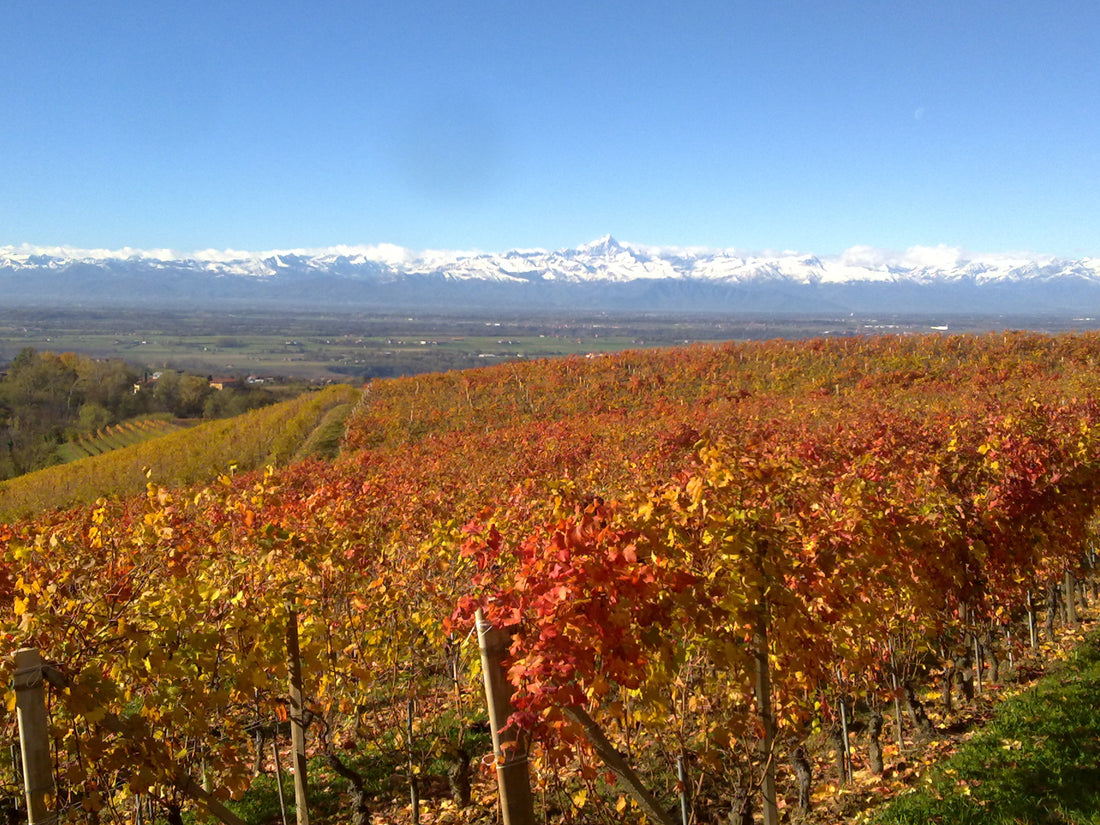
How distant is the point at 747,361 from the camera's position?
39125mm

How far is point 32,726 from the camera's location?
277 centimetres

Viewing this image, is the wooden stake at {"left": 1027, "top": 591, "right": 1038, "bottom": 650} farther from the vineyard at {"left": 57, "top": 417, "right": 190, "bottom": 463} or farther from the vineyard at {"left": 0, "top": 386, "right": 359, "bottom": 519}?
the vineyard at {"left": 57, "top": 417, "right": 190, "bottom": 463}

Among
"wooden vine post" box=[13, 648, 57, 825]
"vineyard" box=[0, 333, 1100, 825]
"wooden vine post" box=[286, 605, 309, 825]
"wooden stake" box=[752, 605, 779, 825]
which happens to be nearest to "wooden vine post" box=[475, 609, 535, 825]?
"vineyard" box=[0, 333, 1100, 825]

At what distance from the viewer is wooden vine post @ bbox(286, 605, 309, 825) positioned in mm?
4586

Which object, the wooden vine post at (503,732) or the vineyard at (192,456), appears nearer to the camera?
the wooden vine post at (503,732)

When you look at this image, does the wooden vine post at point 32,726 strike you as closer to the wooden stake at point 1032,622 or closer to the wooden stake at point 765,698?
the wooden stake at point 765,698

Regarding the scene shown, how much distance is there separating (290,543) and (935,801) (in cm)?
451

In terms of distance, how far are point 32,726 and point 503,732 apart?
5.70 feet

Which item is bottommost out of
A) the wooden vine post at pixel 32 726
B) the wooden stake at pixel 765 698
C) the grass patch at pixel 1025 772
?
the grass patch at pixel 1025 772

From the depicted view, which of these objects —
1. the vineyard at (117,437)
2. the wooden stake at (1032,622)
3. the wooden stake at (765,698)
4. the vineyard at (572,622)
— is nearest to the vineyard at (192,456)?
the vineyard at (117,437)

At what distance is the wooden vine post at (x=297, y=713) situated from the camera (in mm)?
4586

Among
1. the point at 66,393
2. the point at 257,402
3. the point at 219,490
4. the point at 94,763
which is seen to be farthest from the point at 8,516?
the point at 66,393

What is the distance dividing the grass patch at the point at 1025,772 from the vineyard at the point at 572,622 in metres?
0.77

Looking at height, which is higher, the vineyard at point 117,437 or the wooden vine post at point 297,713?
the wooden vine post at point 297,713
